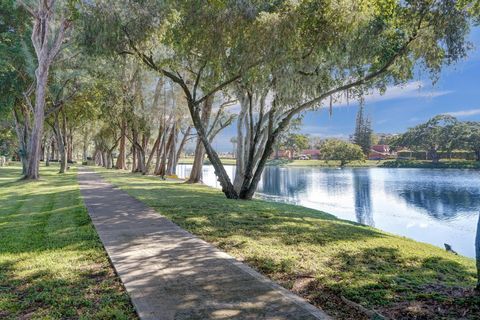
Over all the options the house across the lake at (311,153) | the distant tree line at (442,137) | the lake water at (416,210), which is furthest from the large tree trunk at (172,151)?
the house across the lake at (311,153)

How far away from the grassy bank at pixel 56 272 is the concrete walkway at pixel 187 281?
0.23 meters

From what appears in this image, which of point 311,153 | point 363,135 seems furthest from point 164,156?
point 311,153

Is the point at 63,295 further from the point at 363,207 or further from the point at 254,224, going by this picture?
the point at 363,207

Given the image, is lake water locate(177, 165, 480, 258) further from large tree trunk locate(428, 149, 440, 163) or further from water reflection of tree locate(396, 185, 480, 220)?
large tree trunk locate(428, 149, 440, 163)

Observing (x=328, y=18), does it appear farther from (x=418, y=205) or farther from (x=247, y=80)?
(x=418, y=205)

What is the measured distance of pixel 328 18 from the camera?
12.0m

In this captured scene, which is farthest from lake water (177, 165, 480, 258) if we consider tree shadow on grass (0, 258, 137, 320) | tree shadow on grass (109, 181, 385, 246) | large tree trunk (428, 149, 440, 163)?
large tree trunk (428, 149, 440, 163)

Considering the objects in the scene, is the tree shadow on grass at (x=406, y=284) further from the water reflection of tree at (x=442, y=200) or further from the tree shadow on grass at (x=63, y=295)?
the water reflection of tree at (x=442, y=200)

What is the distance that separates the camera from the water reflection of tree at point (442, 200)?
80.5ft

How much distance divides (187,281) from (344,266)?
2475 mm

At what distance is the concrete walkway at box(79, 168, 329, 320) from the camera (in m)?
4.05

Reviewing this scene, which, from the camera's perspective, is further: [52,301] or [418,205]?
[418,205]

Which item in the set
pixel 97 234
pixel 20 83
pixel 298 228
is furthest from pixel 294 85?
pixel 20 83

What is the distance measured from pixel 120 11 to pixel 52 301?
412 inches
